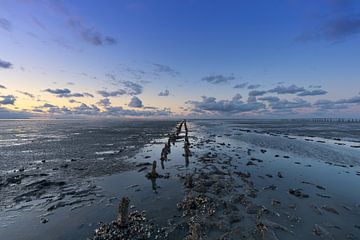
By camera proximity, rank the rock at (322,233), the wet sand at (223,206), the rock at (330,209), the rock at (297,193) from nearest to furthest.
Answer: the rock at (322,233)
the wet sand at (223,206)
the rock at (330,209)
the rock at (297,193)

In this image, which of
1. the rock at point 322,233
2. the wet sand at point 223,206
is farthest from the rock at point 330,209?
the rock at point 322,233

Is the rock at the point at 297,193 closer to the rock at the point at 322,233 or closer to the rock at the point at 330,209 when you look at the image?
the rock at the point at 330,209

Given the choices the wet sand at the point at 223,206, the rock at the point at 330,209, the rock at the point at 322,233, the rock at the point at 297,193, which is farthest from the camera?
the rock at the point at 297,193

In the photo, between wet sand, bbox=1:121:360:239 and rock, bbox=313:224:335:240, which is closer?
rock, bbox=313:224:335:240

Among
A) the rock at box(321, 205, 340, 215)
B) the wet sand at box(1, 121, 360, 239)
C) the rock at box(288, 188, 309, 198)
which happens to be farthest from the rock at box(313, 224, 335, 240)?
the rock at box(288, 188, 309, 198)

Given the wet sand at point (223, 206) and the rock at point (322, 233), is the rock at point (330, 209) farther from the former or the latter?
the rock at point (322, 233)

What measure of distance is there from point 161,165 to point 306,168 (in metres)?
16.2


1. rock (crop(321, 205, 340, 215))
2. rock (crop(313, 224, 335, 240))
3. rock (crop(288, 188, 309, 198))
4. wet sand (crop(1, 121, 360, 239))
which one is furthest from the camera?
rock (crop(288, 188, 309, 198))

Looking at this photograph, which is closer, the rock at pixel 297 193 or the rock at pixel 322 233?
the rock at pixel 322 233

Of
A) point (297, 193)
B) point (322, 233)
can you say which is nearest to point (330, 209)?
point (297, 193)

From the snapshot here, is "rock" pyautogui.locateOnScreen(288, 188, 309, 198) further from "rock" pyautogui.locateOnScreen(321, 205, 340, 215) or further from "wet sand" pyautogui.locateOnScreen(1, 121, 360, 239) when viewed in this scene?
"rock" pyautogui.locateOnScreen(321, 205, 340, 215)

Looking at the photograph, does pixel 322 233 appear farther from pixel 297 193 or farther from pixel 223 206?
pixel 297 193

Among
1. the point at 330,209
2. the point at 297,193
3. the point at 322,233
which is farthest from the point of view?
the point at 297,193

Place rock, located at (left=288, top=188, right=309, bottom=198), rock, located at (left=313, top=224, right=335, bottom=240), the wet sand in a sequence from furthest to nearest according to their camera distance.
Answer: rock, located at (left=288, top=188, right=309, bottom=198) → the wet sand → rock, located at (left=313, top=224, right=335, bottom=240)
